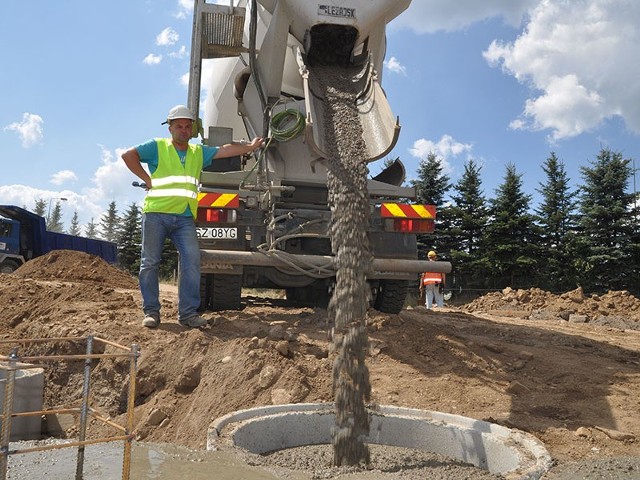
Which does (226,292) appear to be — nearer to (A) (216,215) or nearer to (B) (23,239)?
(A) (216,215)

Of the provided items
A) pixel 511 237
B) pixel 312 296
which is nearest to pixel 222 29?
pixel 312 296

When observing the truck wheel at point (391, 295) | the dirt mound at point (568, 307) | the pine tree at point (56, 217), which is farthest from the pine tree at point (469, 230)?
the pine tree at point (56, 217)

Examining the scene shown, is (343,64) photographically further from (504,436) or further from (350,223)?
(504,436)

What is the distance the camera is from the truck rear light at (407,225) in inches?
211

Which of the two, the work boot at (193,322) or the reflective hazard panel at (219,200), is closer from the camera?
the work boot at (193,322)

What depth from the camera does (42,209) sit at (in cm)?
7331

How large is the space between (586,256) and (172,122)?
20.8m

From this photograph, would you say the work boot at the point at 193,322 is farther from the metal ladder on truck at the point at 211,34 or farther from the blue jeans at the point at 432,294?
the blue jeans at the point at 432,294

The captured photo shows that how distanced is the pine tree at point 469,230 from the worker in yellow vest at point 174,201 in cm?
1849

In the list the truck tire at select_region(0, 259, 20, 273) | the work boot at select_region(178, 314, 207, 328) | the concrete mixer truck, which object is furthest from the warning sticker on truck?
the truck tire at select_region(0, 259, 20, 273)

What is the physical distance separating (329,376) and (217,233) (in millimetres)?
1756

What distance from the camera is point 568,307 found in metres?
11.5

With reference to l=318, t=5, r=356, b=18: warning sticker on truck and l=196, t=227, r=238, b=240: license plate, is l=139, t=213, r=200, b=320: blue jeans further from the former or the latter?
l=318, t=5, r=356, b=18: warning sticker on truck

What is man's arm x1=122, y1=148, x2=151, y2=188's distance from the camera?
15.5ft
